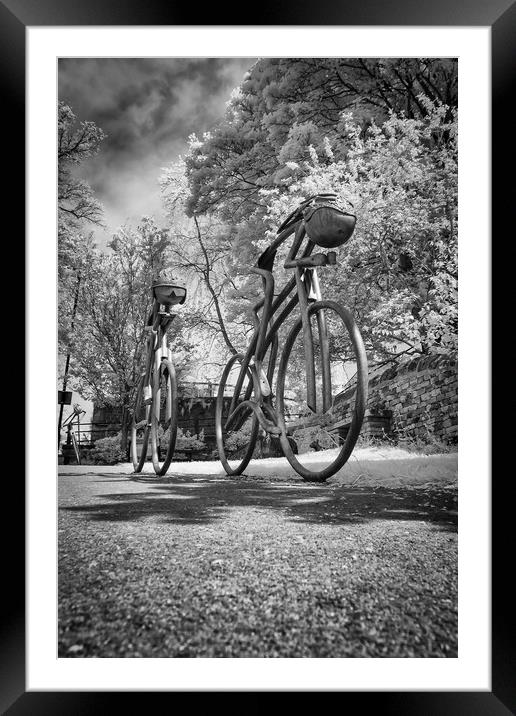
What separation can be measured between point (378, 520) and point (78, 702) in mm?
1100

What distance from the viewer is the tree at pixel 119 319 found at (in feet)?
8.34

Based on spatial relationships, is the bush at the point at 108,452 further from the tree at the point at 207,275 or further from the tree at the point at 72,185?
the tree at the point at 72,185

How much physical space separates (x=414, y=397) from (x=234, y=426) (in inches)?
40.8

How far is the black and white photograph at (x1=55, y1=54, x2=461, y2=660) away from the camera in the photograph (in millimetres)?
1522

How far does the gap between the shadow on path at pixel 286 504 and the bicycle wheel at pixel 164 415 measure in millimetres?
466

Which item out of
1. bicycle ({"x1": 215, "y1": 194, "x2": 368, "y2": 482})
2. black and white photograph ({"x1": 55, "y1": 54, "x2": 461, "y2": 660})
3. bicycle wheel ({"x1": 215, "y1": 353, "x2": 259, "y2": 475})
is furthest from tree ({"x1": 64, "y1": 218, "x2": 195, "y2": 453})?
bicycle ({"x1": 215, "y1": 194, "x2": 368, "y2": 482})

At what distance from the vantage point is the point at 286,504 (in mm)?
2170

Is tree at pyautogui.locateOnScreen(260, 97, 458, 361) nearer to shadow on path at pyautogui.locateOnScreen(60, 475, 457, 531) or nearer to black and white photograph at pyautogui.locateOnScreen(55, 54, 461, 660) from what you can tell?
black and white photograph at pyautogui.locateOnScreen(55, 54, 461, 660)

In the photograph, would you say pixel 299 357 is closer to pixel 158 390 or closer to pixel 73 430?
pixel 158 390

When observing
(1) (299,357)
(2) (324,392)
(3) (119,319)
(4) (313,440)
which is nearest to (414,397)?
(4) (313,440)
